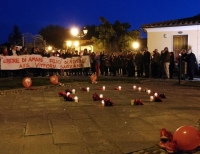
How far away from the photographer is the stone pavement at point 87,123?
6148 millimetres

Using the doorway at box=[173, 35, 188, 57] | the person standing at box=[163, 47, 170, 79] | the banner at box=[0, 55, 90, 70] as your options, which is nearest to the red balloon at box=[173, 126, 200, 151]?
the person standing at box=[163, 47, 170, 79]

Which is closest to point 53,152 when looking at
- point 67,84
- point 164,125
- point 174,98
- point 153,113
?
point 164,125

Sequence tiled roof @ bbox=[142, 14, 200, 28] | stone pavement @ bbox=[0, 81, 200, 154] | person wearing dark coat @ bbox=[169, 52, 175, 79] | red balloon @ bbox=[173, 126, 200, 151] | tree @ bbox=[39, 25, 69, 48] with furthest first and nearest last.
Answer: tree @ bbox=[39, 25, 69, 48] → tiled roof @ bbox=[142, 14, 200, 28] → person wearing dark coat @ bbox=[169, 52, 175, 79] → stone pavement @ bbox=[0, 81, 200, 154] → red balloon @ bbox=[173, 126, 200, 151]

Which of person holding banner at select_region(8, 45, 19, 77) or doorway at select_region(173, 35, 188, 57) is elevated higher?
doorway at select_region(173, 35, 188, 57)

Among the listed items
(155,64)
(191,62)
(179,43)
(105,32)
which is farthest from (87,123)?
(105,32)

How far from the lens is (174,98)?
1214 centimetres

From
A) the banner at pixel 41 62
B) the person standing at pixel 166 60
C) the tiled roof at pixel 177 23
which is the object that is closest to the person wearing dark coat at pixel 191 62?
the person standing at pixel 166 60

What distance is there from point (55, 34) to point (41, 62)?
49993 millimetres

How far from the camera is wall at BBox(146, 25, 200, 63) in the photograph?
22.1 m

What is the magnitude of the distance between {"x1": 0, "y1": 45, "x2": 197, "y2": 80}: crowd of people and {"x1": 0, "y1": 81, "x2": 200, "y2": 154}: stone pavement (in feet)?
23.4

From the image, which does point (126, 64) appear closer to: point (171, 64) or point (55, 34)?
point (171, 64)

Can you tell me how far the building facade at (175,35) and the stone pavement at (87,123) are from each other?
10607 millimetres

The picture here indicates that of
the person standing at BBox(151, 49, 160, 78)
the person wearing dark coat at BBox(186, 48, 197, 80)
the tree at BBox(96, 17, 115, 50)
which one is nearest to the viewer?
the person wearing dark coat at BBox(186, 48, 197, 80)

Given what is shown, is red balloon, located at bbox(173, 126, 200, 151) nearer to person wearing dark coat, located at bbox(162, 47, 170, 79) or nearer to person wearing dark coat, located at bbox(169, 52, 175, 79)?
person wearing dark coat, located at bbox(162, 47, 170, 79)
